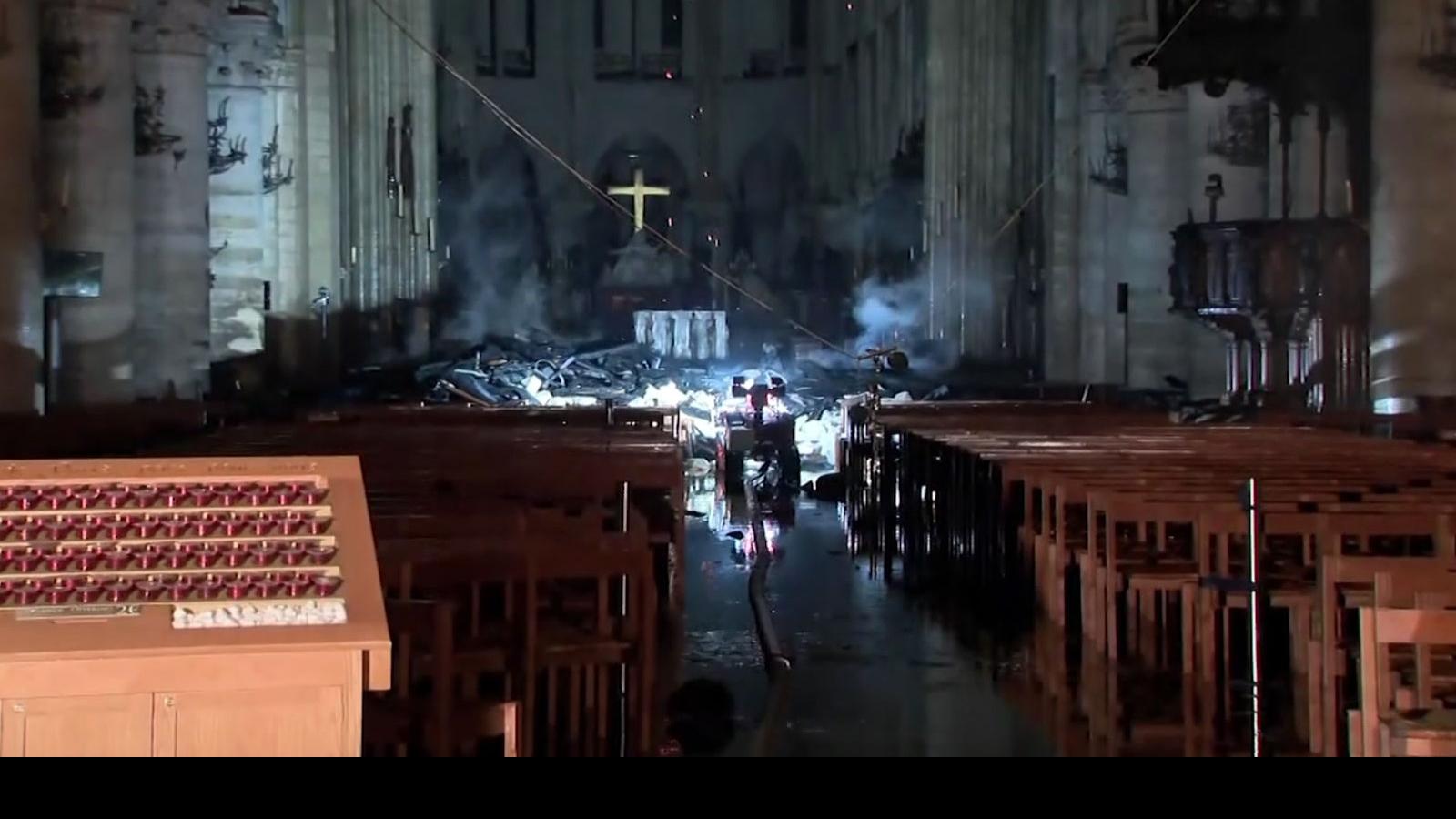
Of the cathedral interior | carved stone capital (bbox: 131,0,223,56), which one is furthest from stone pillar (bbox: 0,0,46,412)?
carved stone capital (bbox: 131,0,223,56)

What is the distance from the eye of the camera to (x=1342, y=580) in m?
7.02

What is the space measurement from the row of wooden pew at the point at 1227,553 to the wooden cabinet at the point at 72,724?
3.25 m

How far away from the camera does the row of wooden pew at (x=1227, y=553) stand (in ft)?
20.6

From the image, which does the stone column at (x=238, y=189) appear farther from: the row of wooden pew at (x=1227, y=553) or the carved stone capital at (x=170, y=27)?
the row of wooden pew at (x=1227, y=553)

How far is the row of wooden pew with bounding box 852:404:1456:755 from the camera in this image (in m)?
6.29

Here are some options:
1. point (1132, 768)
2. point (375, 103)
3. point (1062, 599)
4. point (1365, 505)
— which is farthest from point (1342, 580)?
point (375, 103)

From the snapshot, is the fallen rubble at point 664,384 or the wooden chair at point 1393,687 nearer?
the wooden chair at point 1393,687

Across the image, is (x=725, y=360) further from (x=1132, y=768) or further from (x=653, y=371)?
(x=1132, y=768)

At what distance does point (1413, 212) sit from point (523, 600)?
11.2 metres

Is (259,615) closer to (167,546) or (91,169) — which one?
(167,546)

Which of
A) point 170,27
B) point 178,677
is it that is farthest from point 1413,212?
point 178,677

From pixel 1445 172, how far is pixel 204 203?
12.2 metres

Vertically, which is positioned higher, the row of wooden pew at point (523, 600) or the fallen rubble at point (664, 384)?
the fallen rubble at point (664, 384)

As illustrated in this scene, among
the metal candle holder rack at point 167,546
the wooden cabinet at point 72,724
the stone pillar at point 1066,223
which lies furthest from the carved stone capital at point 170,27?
the wooden cabinet at point 72,724
